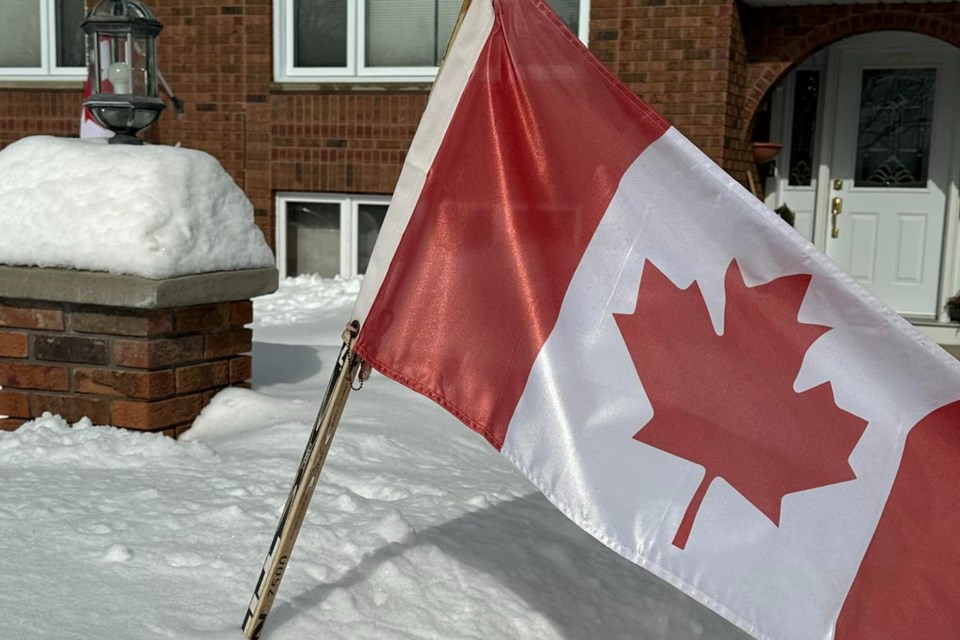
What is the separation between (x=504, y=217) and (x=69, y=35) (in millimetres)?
9079

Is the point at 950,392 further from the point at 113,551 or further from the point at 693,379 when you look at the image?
the point at 113,551

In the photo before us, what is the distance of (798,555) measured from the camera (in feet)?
6.92

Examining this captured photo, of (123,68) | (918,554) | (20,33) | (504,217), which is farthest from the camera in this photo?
(20,33)

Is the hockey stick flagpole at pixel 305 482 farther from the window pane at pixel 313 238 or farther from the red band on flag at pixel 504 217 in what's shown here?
the window pane at pixel 313 238

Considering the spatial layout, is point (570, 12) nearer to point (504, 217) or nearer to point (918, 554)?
point (504, 217)

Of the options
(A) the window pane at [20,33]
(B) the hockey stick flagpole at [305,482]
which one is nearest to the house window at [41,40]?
(A) the window pane at [20,33]

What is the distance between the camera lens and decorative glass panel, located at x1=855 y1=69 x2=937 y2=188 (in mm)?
8922

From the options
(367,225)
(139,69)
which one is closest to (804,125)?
(367,225)

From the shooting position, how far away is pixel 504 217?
2.35 metres

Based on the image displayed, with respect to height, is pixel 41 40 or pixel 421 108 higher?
pixel 41 40

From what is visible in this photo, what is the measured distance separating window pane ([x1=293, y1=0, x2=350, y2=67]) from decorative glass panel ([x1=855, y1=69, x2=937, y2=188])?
447cm

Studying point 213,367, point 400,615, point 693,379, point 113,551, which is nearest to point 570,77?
point 693,379

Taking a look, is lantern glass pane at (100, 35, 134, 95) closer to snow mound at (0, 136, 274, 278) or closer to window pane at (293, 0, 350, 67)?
snow mound at (0, 136, 274, 278)

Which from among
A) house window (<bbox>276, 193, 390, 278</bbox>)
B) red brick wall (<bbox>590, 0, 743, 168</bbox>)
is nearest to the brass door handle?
red brick wall (<bbox>590, 0, 743, 168</bbox>)
